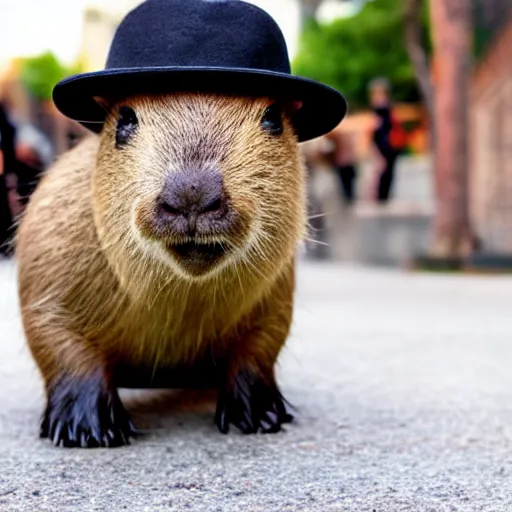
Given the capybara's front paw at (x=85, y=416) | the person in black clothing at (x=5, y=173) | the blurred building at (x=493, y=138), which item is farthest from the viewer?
the blurred building at (x=493, y=138)

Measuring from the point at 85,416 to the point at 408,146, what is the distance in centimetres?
2854

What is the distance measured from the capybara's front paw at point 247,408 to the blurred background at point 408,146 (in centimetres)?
57

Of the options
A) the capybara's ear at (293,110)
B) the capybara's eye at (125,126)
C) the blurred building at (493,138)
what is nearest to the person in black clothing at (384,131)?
the blurred building at (493,138)

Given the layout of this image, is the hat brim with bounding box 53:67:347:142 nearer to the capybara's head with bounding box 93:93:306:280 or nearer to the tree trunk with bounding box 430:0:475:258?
the capybara's head with bounding box 93:93:306:280

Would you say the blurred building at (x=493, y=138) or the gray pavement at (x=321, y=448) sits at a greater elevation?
the blurred building at (x=493, y=138)

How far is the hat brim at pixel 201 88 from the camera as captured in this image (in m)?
2.62

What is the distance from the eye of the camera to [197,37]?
8.96 ft

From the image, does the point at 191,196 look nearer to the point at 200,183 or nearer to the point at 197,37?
the point at 200,183

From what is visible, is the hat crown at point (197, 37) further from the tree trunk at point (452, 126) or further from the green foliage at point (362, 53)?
the green foliage at point (362, 53)

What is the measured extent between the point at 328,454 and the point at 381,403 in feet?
3.05

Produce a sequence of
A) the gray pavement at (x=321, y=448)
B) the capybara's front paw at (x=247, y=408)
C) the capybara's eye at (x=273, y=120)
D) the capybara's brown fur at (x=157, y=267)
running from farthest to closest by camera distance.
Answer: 1. the capybara's front paw at (x=247, y=408)
2. the capybara's eye at (x=273, y=120)
3. the capybara's brown fur at (x=157, y=267)
4. the gray pavement at (x=321, y=448)

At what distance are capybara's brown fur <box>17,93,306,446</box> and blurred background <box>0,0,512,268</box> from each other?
0.38m

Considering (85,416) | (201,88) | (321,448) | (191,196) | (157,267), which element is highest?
(201,88)

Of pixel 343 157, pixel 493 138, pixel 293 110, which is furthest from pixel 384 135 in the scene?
pixel 293 110
